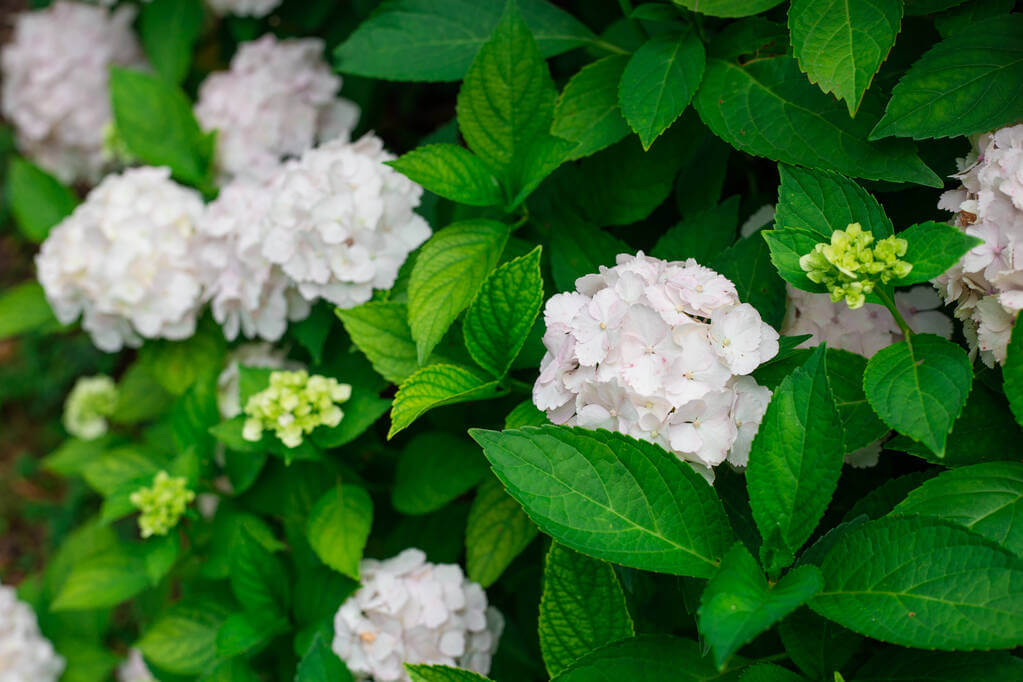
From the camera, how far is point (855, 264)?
1.05 m

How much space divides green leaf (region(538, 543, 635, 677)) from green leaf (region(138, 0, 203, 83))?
6.58 ft

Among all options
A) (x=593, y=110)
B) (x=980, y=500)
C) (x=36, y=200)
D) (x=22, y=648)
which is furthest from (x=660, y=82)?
(x=22, y=648)

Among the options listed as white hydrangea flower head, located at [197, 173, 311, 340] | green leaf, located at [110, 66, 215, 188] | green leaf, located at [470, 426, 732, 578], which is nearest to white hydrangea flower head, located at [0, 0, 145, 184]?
green leaf, located at [110, 66, 215, 188]

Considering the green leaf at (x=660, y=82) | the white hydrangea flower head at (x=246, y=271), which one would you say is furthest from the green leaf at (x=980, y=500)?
the white hydrangea flower head at (x=246, y=271)

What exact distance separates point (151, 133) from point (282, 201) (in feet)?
2.31

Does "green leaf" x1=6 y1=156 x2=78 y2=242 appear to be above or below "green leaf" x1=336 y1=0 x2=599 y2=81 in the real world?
below

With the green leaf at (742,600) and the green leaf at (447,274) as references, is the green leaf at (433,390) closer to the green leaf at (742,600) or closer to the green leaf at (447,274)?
the green leaf at (447,274)

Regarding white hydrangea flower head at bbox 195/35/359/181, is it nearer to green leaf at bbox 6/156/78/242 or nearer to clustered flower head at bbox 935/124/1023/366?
green leaf at bbox 6/156/78/242

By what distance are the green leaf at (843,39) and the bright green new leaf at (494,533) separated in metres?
0.89

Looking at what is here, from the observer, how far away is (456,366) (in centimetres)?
132

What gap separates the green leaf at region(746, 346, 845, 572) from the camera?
1.02 m

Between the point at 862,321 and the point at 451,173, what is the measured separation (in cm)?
72

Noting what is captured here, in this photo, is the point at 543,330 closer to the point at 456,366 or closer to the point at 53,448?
the point at 456,366

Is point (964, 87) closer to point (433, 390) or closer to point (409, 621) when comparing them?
point (433, 390)
